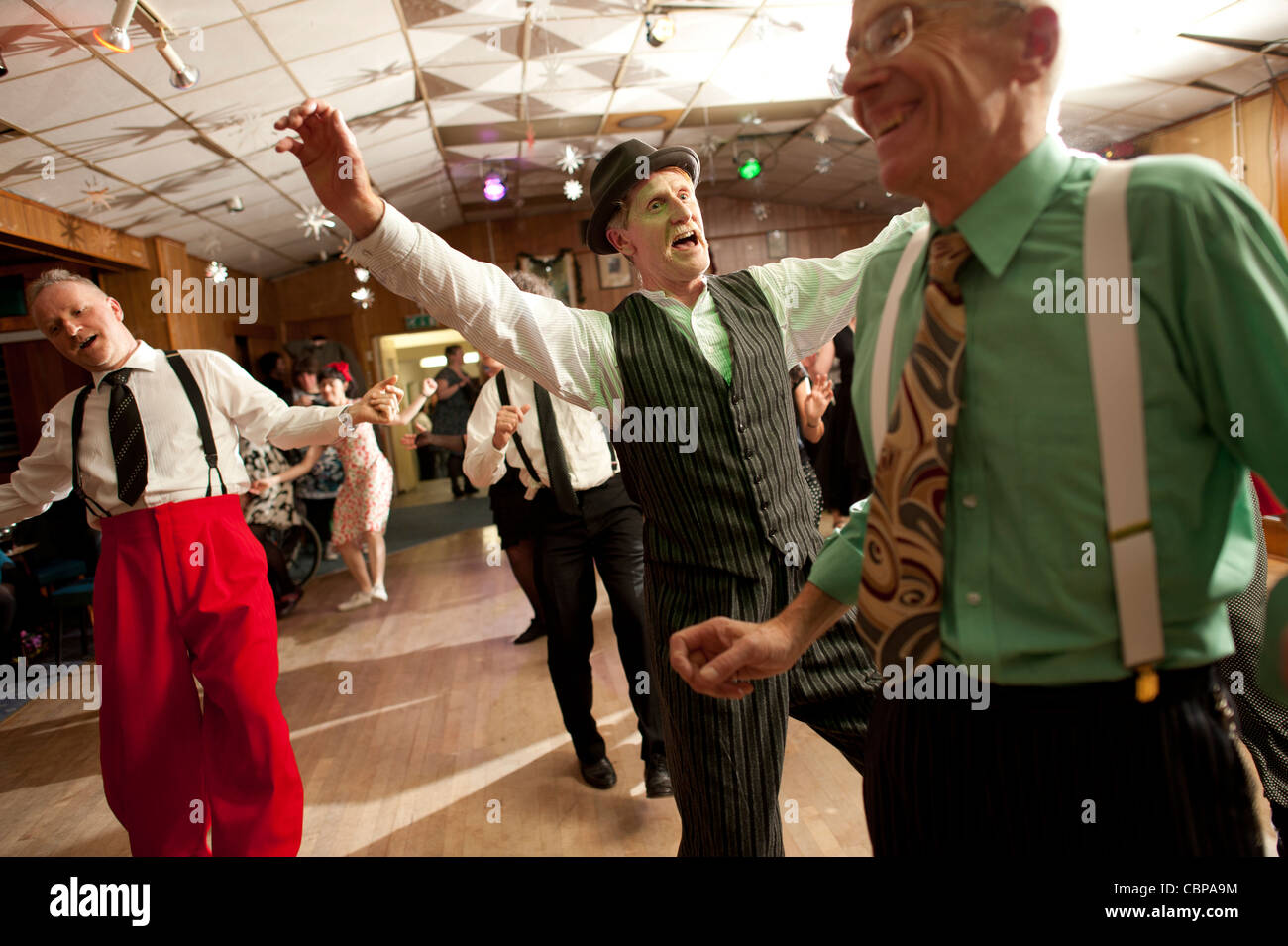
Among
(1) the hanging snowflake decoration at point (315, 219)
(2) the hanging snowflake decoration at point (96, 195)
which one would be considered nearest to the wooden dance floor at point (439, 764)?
(2) the hanging snowflake decoration at point (96, 195)

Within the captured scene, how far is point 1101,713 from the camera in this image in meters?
0.75

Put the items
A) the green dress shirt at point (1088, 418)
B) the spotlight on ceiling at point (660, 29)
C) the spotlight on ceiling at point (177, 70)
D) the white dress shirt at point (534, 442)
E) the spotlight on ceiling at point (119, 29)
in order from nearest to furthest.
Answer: the green dress shirt at point (1088, 418) < the white dress shirt at point (534, 442) < the spotlight on ceiling at point (119, 29) < the spotlight on ceiling at point (177, 70) < the spotlight on ceiling at point (660, 29)

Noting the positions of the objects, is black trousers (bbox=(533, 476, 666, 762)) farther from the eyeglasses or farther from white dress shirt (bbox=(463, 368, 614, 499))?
the eyeglasses

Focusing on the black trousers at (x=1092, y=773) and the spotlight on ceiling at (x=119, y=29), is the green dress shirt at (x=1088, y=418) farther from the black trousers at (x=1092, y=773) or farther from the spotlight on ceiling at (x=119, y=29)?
the spotlight on ceiling at (x=119, y=29)

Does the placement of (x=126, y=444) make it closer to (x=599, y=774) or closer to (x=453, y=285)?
(x=453, y=285)

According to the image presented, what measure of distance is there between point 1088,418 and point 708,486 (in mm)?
783

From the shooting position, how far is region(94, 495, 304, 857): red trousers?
2172 mm

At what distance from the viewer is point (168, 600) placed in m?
2.18

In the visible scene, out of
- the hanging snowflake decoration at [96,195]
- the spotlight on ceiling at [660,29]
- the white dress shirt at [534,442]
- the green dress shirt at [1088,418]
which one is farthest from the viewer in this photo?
the hanging snowflake decoration at [96,195]

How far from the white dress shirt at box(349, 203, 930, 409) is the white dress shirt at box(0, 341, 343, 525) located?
3.78 ft

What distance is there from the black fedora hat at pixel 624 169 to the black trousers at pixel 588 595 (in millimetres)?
1255

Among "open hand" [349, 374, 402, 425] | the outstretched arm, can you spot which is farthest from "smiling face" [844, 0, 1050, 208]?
"open hand" [349, 374, 402, 425]

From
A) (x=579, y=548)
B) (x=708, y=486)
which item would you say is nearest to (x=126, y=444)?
(x=579, y=548)

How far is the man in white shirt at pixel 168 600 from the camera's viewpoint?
2168 mm
